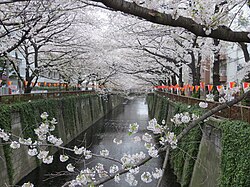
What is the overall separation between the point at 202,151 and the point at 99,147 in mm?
10710

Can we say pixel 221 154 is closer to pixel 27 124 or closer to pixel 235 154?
pixel 235 154

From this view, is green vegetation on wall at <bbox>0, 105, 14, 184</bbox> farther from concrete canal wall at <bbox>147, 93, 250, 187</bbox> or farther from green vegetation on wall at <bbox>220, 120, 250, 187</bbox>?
green vegetation on wall at <bbox>220, 120, 250, 187</bbox>

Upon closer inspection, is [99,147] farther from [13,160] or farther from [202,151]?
[202,151]

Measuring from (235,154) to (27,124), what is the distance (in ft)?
31.5

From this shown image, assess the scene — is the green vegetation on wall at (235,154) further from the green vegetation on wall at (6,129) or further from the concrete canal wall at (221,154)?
the green vegetation on wall at (6,129)

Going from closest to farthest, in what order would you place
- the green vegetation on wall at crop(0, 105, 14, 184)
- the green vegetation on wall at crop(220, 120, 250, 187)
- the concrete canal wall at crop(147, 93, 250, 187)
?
1. the green vegetation on wall at crop(220, 120, 250, 187)
2. the concrete canal wall at crop(147, 93, 250, 187)
3. the green vegetation on wall at crop(0, 105, 14, 184)

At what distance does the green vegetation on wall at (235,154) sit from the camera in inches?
218

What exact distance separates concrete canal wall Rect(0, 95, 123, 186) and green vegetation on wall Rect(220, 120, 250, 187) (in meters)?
4.30

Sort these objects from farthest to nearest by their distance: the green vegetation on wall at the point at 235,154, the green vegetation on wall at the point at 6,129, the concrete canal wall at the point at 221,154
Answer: the green vegetation on wall at the point at 6,129 < the concrete canal wall at the point at 221,154 < the green vegetation on wall at the point at 235,154

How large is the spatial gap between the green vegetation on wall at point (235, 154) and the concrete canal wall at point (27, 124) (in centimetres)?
430

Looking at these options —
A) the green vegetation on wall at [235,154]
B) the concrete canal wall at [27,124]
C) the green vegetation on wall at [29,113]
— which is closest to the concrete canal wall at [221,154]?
the green vegetation on wall at [235,154]

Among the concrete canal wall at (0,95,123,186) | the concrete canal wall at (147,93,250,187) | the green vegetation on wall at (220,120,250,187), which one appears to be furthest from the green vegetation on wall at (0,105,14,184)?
the green vegetation on wall at (220,120,250,187)

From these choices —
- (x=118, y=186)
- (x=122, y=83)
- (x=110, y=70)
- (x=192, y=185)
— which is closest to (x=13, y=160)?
(x=118, y=186)

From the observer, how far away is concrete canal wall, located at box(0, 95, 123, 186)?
409 inches
